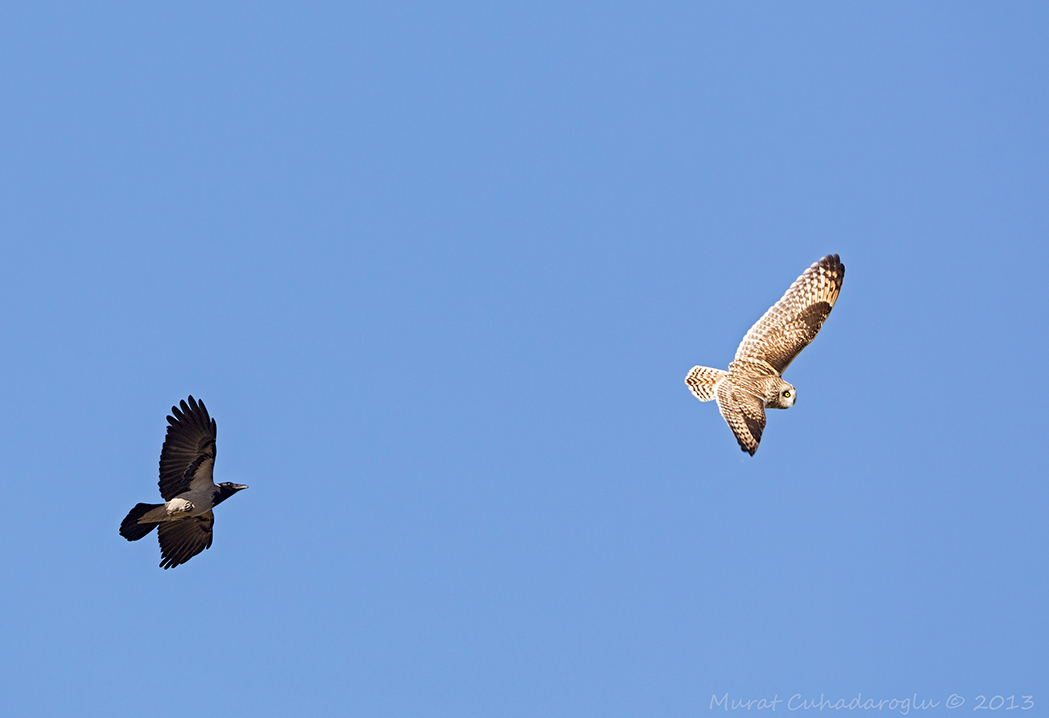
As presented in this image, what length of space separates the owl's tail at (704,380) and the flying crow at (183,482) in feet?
37.0

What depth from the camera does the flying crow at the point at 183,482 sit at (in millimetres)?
24078

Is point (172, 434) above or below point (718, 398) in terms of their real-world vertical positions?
below

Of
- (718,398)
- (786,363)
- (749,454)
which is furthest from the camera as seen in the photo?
(786,363)

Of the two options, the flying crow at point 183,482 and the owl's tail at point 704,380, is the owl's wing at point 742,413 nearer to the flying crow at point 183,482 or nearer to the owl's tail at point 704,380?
the owl's tail at point 704,380

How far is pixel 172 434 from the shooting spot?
24.3 m

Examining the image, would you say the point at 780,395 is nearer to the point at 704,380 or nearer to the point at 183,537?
the point at 704,380

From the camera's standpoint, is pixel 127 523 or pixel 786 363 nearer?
pixel 127 523

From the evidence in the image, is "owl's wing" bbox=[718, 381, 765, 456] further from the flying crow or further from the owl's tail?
the flying crow

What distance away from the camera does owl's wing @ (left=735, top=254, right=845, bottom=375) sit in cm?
2805

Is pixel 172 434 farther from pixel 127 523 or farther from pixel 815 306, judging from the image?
pixel 815 306

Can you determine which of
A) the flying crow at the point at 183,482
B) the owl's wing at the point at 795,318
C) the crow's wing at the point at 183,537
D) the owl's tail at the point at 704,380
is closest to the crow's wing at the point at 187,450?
the flying crow at the point at 183,482

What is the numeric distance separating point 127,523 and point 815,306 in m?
17.8

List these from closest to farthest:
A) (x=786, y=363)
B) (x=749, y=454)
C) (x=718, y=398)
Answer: (x=749, y=454)
(x=718, y=398)
(x=786, y=363)

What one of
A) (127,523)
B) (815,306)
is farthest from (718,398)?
(127,523)
